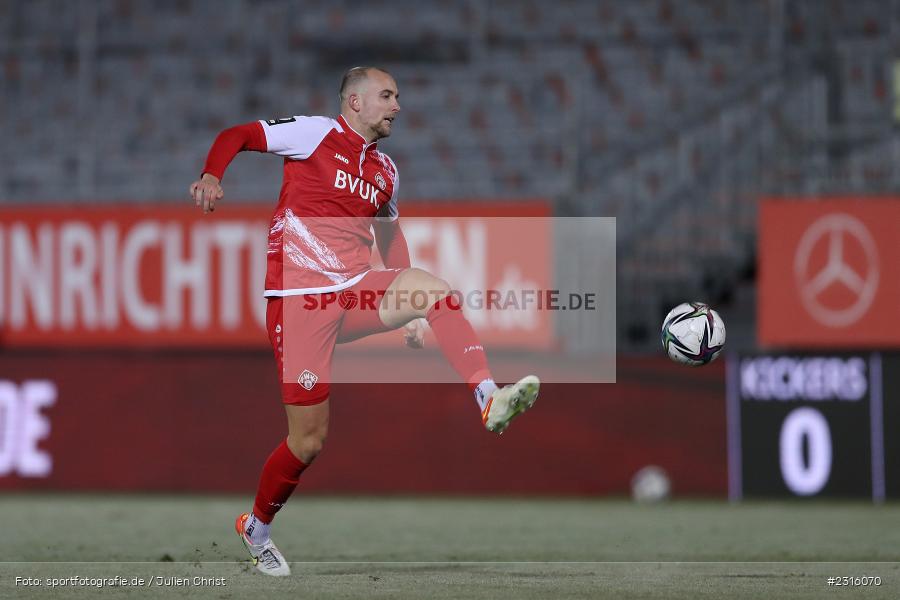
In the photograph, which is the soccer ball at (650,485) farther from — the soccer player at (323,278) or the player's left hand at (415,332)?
the soccer player at (323,278)

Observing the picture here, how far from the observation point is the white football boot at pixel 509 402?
5.58 metres

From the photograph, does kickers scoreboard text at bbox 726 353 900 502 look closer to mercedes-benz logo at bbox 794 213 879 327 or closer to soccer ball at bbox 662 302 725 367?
mercedes-benz logo at bbox 794 213 879 327

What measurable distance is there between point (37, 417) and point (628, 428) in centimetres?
475

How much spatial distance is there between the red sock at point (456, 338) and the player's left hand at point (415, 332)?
1.25ft

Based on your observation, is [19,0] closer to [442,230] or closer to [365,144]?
[442,230]

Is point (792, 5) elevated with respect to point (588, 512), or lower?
elevated

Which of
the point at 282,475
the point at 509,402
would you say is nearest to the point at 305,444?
the point at 282,475

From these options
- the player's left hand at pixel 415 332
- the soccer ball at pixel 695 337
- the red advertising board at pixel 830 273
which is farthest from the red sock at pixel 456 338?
the red advertising board at pixel 830 273

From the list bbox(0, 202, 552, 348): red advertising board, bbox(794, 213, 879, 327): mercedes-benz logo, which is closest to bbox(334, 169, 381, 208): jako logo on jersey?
bbox(0, 202, 552, 348): red advertising board

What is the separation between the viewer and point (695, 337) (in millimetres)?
6746

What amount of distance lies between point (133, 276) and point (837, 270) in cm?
557

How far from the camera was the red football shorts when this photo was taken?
5.98 m

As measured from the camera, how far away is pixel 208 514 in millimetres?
9859

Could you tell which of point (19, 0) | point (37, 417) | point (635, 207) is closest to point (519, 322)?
point (635, 207)
